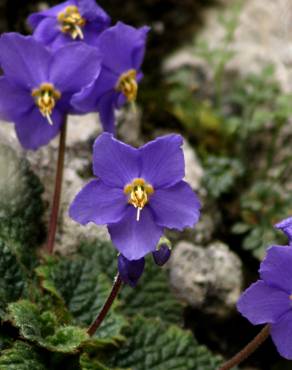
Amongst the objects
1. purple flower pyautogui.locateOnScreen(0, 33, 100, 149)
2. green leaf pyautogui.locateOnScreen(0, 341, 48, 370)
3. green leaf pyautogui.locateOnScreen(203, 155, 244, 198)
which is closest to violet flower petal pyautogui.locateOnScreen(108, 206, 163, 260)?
green leaf pyautogui.locateOnScreen(0, 341, 48, 370)

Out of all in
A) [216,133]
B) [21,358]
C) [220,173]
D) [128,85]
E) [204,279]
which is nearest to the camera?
[21,358]

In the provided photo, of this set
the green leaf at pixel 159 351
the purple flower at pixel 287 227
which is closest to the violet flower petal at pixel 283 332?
the purple flower at pixel 287 227

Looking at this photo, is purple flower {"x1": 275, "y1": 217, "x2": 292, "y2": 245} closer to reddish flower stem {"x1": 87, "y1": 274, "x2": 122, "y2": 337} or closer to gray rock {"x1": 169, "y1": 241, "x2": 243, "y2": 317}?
reddish flower stem {"x1": 87, "y1": 274, "x2": 122, "y2": 337}

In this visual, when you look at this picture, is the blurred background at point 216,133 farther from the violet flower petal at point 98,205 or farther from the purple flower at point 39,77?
the violet flower petal at point 98,205

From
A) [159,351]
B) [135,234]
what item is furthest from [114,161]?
[159,351]

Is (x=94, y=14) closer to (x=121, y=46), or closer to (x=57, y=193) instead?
(x=121, y=46)

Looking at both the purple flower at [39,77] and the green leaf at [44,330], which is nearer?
the green leaf at [44,330]

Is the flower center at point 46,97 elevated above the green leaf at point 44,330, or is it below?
above
